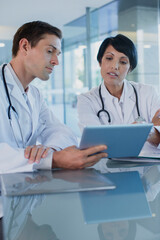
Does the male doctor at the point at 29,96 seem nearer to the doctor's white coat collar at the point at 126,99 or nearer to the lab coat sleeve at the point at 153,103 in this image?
the doctor's white coat collar at the point at 126,99

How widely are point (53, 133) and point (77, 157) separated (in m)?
0.47

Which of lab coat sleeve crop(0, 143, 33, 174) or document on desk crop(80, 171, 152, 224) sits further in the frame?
lab coat sleeve crop(0, 143, 33, 174)

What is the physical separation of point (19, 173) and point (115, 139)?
1.24ft

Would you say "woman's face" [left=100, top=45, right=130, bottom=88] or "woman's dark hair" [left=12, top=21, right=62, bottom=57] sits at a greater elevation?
"woman's dark hair" [left=12, top=21, right=62, bottom=57]

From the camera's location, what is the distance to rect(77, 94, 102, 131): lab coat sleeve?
6.93 ft

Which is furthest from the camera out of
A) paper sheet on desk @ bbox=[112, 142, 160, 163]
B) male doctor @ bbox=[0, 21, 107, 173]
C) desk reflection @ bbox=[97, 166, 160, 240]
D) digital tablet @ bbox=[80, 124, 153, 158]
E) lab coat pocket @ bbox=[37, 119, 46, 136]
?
lab coat pocket @ bbox=[37, 119, 46, 136]

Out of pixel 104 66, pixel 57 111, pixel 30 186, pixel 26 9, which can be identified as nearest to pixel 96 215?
pixel 30 186

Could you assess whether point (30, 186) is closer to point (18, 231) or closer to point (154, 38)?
point (18, 231)

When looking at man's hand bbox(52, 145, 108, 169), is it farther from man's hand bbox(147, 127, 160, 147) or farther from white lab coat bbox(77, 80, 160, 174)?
white lab coat bbox(77, 80, 160, 174)

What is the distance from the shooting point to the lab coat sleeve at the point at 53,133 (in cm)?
155

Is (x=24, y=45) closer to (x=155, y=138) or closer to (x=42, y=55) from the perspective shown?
(x=42, y=55)

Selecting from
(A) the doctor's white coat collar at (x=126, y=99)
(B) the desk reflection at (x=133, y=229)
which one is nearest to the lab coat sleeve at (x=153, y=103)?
(A) the doctor's white coat collar at (x=126, y=99)

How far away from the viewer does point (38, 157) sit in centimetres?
124

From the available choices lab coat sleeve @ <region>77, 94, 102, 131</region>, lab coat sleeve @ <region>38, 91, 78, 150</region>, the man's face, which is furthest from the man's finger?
lab coat sleeve @ <region>77, 94, 102, 131</region>
